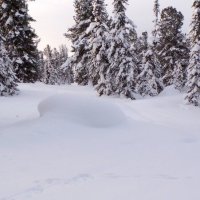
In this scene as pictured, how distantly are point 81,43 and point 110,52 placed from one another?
7.51 meters

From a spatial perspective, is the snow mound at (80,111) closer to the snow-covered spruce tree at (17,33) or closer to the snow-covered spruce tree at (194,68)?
the snow-covered spruce tree at (194,68)

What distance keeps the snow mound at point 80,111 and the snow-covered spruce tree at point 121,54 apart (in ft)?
→ 42.5

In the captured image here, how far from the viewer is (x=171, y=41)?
133 ft

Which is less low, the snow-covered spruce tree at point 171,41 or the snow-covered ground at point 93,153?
the snow-covered spruce tree at point 171,41

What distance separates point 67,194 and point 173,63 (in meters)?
34.6

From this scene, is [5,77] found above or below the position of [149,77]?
above

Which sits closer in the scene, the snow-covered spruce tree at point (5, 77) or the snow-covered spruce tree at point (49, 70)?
the snow-covered spruce tree at point (5, 77)

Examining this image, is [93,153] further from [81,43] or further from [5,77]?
[81,43]

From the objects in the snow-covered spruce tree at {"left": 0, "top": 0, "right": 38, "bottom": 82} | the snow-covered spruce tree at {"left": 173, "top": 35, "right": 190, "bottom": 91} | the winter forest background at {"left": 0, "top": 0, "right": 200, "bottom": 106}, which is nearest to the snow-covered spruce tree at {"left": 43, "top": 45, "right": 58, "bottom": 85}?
the winter forest background at {"left": 0, "top": 0, "right": 200, "bottom": 106}

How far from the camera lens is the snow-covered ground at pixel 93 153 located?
7931 millimetres

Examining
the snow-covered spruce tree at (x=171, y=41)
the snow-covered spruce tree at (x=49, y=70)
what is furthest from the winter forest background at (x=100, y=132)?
the snow-covered spruce tree at (x=49, y=70)

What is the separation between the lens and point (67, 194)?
24.8 ft

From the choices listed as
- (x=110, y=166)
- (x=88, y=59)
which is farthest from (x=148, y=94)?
(x=110, y=166)

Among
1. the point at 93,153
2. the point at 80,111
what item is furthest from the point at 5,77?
the point at 93,153
